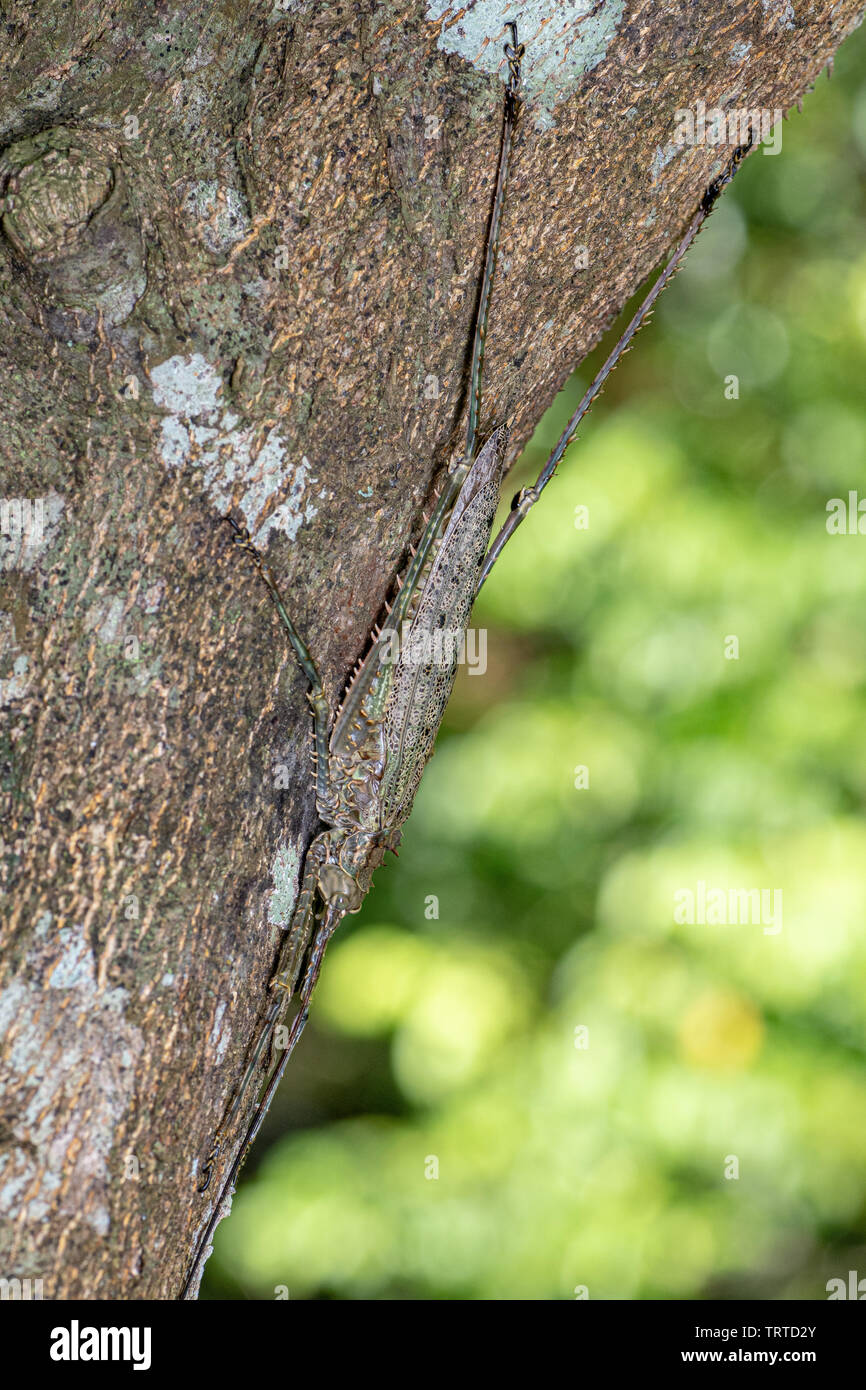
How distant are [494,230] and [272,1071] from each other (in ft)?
3.95

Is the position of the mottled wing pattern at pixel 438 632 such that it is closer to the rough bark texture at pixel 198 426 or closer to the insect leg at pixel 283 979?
the rough bark texture at pixel 198 426

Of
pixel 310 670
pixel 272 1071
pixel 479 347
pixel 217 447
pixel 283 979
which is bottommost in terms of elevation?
pixel 272 1071

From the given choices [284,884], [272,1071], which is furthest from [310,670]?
[272,1071]

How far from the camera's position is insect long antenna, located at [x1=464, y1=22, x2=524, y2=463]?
132 centimetres

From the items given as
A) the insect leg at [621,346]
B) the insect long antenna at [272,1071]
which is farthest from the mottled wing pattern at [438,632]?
the insect long antenna at [272,1071]

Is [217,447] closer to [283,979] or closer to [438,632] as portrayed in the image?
[438,632]

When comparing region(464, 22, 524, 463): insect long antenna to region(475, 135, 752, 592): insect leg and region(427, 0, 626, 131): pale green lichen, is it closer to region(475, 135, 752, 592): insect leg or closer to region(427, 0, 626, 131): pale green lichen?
region(427, 0, 626, 131): pale green lichen

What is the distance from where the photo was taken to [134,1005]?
1.15m

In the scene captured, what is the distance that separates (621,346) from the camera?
183 cm

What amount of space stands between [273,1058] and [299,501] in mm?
792

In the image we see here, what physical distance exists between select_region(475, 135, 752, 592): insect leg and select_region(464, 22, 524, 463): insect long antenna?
0.39 meters

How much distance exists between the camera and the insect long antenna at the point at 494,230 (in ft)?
4.33

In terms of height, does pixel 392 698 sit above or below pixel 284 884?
above

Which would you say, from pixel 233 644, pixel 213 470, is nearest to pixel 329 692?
pixel 233 644
